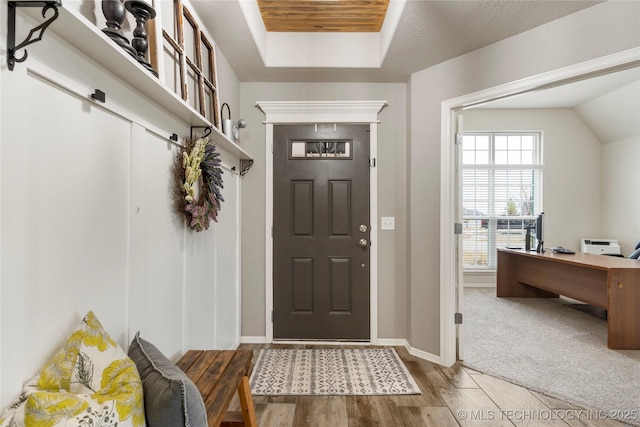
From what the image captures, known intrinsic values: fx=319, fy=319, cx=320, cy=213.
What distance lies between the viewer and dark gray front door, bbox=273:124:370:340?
3041 millimetres

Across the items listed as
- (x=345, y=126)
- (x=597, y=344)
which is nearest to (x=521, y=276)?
(x=597, y=344)

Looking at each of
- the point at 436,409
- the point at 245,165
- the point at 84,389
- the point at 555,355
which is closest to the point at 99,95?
the point at 84,389

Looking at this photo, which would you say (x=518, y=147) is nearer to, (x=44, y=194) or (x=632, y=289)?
(x=632, y=289)

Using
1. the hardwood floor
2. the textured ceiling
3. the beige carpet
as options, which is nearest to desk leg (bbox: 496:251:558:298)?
the beige carpet

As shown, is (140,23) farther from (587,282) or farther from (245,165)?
(587,282)

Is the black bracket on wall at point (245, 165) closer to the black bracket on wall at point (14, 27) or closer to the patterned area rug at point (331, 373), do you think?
the patterned area rug at point (331, 373)

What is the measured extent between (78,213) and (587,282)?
4.43 m

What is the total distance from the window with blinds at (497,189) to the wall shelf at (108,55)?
196 inches

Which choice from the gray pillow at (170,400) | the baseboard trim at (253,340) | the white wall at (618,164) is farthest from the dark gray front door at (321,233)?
the white wall at (618,164)

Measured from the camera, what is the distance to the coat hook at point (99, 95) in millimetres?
1076

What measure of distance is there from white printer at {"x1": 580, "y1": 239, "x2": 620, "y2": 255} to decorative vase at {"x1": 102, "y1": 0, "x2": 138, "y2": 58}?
6.52m

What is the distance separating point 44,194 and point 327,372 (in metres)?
2.17

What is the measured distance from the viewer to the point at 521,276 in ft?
14.9

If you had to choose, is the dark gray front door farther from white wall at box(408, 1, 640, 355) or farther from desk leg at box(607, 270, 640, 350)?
desk leg at box(607, 270, 640, 350)
